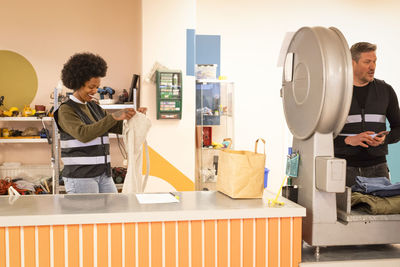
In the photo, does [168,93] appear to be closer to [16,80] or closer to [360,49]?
[16,80]

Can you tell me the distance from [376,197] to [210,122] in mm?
3803

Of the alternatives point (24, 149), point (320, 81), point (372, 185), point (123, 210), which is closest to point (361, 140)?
point (372, 185)

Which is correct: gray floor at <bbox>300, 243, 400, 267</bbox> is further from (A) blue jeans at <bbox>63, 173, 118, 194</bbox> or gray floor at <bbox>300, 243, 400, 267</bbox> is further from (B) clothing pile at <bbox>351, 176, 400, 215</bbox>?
(A) blue jeans at <bbox>63, 173, 118, 194</bbox>

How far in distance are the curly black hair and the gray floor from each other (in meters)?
1.88

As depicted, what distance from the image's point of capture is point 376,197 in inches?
74.0

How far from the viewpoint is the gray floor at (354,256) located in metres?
1.72

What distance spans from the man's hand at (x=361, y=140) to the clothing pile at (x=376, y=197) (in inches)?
11.1

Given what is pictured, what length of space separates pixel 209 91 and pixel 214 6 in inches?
58.5

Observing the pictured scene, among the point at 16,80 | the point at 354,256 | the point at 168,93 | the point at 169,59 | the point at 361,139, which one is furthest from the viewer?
the point at 16,80

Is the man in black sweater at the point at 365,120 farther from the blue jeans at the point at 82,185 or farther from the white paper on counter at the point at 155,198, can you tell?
the blue jeans at the point at 82,185

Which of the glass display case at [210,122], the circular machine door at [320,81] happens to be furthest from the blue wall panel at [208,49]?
the circular machine door at [320,81]

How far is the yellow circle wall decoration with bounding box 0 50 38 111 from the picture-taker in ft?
19.0

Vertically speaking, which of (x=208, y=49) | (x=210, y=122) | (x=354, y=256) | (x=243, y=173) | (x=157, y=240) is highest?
(x=208, y=49)

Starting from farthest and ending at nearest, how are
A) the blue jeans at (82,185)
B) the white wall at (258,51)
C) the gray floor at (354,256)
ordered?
the white wall at (258,51)
the blue jeans at (82,185)
the gray floor at (354,256)
